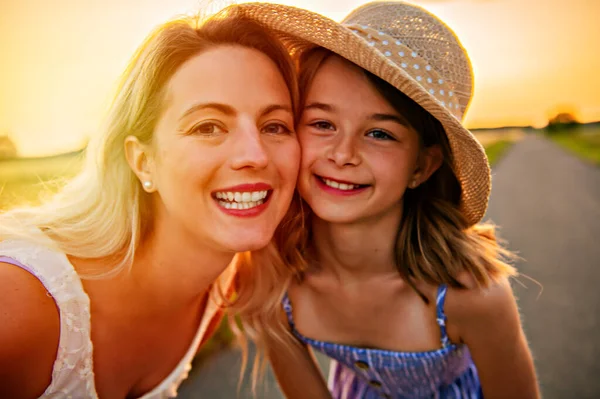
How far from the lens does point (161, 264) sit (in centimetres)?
273

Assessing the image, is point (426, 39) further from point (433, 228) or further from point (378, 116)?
point (433, 228)

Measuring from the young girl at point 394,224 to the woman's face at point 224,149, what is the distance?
0.28 metres

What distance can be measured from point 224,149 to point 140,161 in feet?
1.38

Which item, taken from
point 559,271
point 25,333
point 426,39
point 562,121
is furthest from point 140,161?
point 562,121

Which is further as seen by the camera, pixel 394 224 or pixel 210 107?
pixel 394 224

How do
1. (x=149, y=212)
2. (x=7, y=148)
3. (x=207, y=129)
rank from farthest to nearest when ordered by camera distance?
(x=7, y=148) → (x=149, y=212) → (x=207, y=129)

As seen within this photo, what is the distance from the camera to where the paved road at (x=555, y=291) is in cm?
416

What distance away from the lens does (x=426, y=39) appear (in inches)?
101

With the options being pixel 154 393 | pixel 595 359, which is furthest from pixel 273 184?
pixel 595 359

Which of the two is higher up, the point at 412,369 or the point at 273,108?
the point at 273,108

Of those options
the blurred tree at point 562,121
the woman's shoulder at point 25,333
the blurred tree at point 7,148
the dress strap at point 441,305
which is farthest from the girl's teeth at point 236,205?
the blurred tree at point 562,121

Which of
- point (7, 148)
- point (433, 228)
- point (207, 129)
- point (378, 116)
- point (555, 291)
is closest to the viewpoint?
point (207, 129)

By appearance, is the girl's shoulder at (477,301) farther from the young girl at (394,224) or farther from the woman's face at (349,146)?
the woman's face at (349,146)

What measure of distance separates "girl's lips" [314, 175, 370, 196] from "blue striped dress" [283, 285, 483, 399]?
612 millimetres
